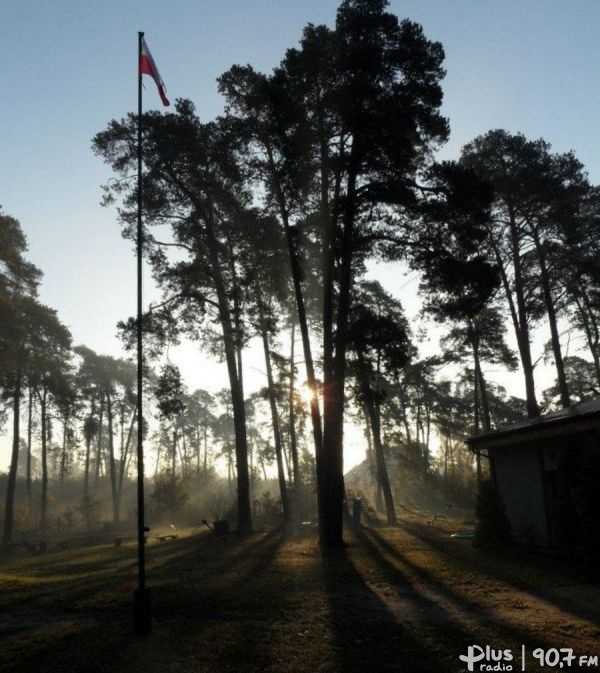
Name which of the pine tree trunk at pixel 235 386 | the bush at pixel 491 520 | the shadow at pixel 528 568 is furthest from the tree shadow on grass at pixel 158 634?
the pine tree trunk at pixel 235 386

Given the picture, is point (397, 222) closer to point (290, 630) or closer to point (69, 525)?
point (290, 630)

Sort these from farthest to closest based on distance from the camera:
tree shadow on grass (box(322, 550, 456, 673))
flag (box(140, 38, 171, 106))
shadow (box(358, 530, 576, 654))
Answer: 1. flag (box(140, 38, 171, 106))
2. shadow (box(358, 530, 576, 654))
3. tree shadow on grass (box(322, 550, 456, 673))

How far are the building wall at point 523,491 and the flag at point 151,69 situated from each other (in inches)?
487

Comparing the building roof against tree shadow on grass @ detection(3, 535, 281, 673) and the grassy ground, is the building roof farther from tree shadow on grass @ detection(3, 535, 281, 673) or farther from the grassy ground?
tree shadow on grass @ detection(3, 535, 281, 673)

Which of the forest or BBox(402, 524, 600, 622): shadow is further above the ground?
the forest

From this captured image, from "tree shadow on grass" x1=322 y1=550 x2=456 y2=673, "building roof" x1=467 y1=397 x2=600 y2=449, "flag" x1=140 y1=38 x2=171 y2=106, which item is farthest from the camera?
"building roof" x1=467 y1=397 x2=600 y2=449

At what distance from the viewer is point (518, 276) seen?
22.1 metres

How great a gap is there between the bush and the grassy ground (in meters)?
0.92

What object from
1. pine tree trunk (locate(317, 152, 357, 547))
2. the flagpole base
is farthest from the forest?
the flagpole base

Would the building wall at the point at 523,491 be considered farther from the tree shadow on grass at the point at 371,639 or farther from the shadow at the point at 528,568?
the tree shadow on grass at the point at 371,639

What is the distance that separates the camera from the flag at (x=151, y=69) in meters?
10.7

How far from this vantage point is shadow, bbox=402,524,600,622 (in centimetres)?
866

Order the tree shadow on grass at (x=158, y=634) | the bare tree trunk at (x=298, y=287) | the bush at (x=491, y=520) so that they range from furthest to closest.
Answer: the bare tree trunk at (x=298, y=287), the bush at (x=491, y=520), the tree shadow on grass at (x=158, y=634)

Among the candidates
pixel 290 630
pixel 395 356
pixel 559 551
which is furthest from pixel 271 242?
pixel 290 630
